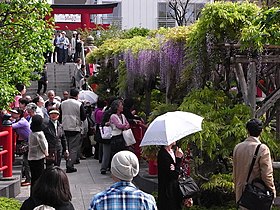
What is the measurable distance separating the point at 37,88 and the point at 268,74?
15361 millimetres

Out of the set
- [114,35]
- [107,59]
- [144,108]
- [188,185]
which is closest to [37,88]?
[114,35]

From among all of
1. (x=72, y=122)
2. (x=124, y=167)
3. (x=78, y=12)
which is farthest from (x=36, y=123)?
(x=78, y=12)

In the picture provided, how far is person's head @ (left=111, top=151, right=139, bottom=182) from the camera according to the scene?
4.73 meters

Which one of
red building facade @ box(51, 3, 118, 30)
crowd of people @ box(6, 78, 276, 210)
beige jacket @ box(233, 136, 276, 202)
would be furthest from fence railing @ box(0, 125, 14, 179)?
red building facade @ box(51, 3, 118, 30)

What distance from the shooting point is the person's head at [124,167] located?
15.5 ft

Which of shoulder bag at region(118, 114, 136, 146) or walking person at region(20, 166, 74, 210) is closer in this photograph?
walking person at region(20, 166, 74, 210)

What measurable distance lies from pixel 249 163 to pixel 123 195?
2923 mm

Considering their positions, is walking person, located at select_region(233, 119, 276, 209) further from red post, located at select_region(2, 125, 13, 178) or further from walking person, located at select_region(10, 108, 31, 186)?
walking person, located at select_region(10, 108, 31, 186)

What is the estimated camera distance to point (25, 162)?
37.7ft

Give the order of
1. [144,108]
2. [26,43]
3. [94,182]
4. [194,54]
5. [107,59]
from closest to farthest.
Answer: [26,43], [194,54], [94,182], [144,108], [107,59]

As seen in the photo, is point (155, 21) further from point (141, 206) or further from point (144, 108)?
point (141, 206)

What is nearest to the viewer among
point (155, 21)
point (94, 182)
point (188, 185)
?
point (188, 185)

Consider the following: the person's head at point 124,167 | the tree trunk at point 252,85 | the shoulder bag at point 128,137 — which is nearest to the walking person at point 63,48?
the shoulder bag at point 128,137

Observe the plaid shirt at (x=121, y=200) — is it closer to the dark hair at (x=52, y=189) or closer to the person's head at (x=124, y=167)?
the person's head at (x=124, y=167)
